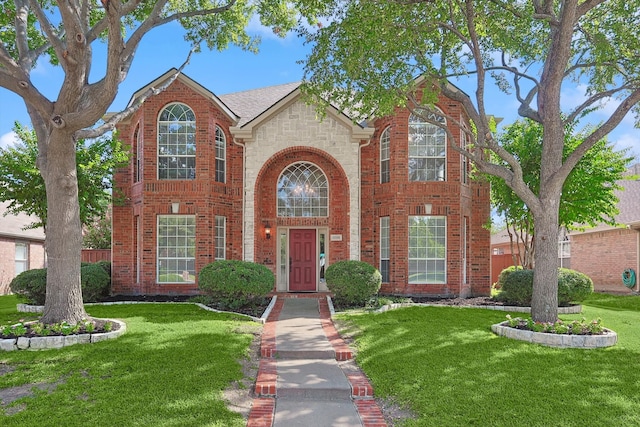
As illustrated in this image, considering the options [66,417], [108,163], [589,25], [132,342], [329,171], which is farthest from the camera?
[329,171]

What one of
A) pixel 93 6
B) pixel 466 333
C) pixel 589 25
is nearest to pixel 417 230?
pixel 466 333

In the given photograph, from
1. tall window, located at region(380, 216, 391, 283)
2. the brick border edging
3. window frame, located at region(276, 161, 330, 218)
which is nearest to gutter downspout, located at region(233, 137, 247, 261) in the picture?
window frame, located at region(276, 161, 330, 218)

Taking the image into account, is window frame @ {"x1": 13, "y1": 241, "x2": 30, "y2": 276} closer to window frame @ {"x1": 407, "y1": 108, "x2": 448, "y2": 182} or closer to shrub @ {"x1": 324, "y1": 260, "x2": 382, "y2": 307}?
shrub @ {"x1": 324, "y1": 260, "x2": 382, "y2": 307}

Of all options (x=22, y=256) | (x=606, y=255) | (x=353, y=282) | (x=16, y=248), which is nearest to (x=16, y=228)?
(x=16, y=248)

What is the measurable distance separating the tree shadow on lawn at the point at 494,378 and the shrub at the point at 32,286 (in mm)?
9227

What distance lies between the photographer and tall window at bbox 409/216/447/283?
14773 millimetres

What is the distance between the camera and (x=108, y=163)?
14.6m

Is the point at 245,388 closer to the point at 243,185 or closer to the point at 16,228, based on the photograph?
the point at 243,185

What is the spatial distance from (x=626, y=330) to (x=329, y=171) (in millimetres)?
9309

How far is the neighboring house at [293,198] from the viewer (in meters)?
14.8

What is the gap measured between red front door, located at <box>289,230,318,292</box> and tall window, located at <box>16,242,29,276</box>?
14.6 m

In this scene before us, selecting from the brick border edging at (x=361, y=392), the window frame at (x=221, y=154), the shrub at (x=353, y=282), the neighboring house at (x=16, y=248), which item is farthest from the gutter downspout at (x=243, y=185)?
the neighboring house at (x=16, y=248)

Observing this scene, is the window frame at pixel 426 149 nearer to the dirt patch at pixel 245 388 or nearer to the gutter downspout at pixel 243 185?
the gutter downspout at pixel 243 185

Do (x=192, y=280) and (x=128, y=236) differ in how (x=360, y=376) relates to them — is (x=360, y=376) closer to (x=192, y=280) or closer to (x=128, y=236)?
(x=192, y=280)
